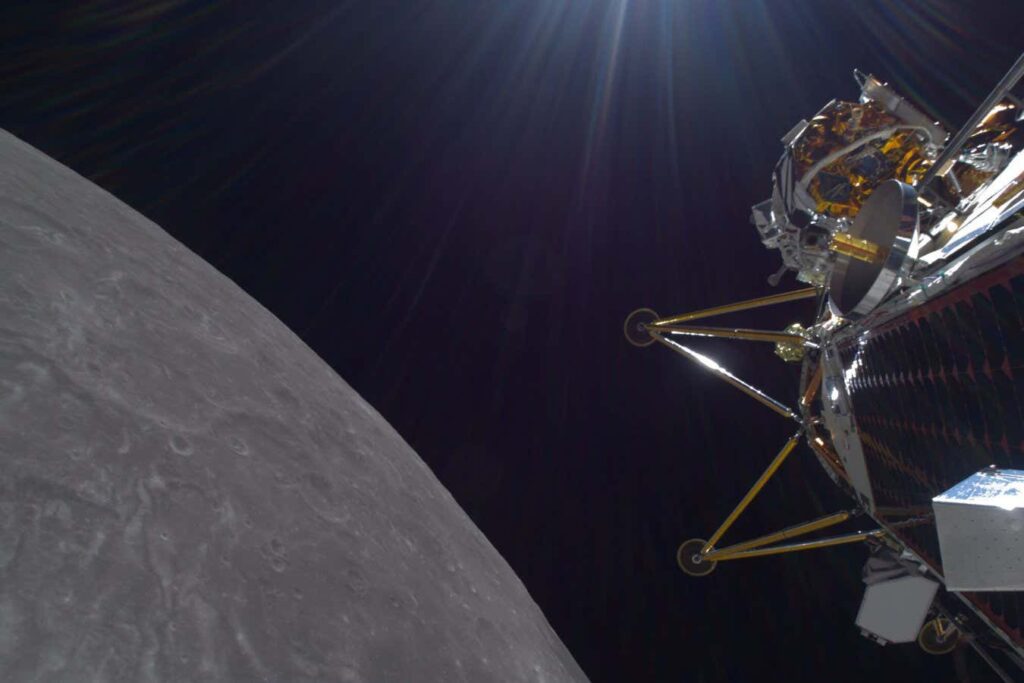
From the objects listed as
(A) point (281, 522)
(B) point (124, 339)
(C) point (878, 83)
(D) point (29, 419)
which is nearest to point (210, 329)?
(B) point (124, 339)

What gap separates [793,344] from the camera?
18.9ft

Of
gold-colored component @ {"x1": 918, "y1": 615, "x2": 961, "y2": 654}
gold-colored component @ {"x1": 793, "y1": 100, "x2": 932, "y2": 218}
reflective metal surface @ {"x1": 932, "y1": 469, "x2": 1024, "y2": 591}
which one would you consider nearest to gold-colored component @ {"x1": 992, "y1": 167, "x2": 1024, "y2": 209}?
gold-colored component @ {"x1": 793, "y1": 100, "x2": 932, "y2": 218}

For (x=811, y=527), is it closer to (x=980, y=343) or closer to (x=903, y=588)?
(x=903, y=588)

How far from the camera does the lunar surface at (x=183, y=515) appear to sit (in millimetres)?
1128

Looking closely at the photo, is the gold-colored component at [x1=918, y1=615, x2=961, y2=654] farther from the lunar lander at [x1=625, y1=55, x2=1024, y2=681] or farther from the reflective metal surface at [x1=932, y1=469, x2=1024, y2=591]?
the reflective metal surface at [x1=932, y1=469, x2=1024, y2=591]

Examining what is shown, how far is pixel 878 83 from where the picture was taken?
4633 millimetres

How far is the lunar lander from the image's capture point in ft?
7.88

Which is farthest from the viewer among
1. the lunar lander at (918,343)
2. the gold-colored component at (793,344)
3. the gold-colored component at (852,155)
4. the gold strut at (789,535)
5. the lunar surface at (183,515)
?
the gold-colored component at (793,344)

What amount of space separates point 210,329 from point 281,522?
127 centimetres

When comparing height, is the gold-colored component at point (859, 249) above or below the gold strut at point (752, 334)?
above

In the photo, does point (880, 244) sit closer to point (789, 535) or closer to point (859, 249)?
point (859, 249)

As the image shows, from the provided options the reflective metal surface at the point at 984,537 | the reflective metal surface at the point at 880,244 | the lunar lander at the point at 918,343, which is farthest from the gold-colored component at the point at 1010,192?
the reflective metal surface at the point at 984,537

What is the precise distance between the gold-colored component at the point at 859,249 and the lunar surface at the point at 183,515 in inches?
84.2

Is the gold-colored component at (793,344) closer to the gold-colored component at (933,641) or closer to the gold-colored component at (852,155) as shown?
the gold-colored component at (852,155)
